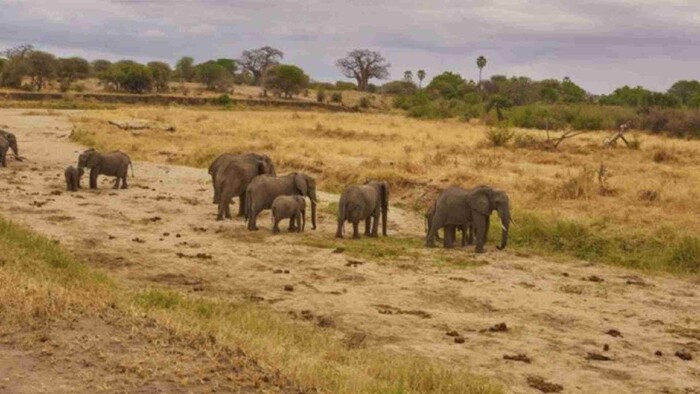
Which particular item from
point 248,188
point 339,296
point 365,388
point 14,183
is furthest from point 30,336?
point 14,183

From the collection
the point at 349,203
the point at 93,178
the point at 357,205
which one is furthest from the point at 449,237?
the point at 93,178

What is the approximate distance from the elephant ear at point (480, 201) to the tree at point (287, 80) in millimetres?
75342

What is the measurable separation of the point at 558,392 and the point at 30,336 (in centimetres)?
490

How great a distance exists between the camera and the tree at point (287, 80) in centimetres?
8981

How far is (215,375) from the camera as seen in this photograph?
264 inches

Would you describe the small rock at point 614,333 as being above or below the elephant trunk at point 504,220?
below

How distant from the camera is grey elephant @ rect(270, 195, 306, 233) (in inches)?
651

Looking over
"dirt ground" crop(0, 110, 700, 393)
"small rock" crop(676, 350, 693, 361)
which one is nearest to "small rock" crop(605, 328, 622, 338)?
"dirt ground" crop(0, 110, 700, 393)

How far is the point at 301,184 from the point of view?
17531 millimetres

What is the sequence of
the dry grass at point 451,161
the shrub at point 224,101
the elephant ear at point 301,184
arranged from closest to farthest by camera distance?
the elephant ear at point 301,184, the dry grass at point 451,161, the shrub at point 224,101

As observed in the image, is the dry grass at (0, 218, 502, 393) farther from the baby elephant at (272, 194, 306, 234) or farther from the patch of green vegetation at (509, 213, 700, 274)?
the patch of green vegetation at (509, 213, 700, 274)

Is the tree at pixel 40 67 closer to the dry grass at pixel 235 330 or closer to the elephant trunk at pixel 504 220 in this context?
the elephant trunk at pixel 504 220

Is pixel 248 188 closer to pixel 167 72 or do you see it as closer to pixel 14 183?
pixel 14 183

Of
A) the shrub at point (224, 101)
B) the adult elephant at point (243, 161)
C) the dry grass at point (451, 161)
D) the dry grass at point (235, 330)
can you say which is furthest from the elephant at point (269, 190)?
the shrub at point (224, 101)
